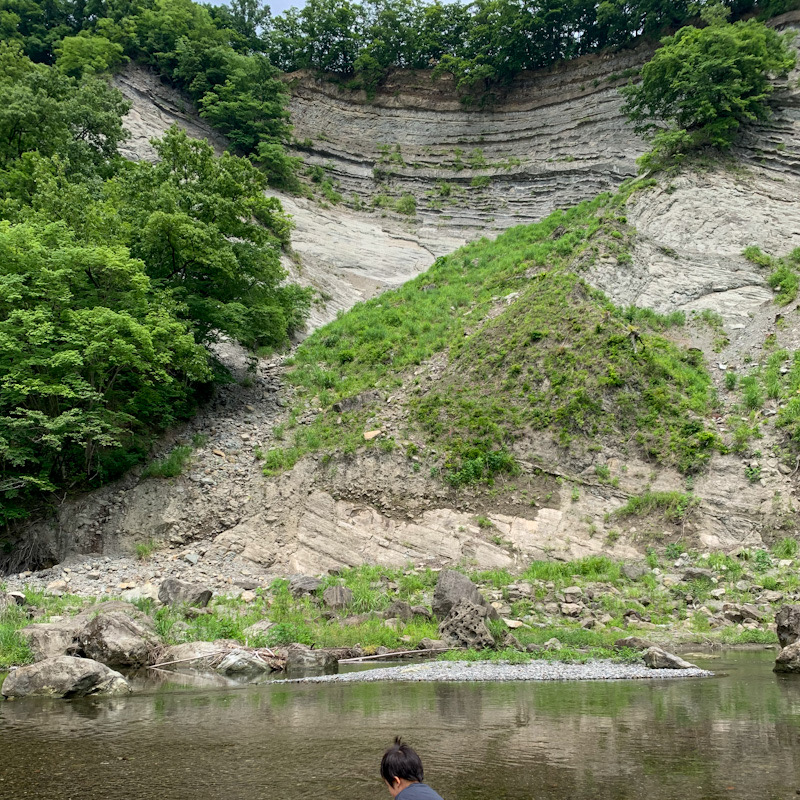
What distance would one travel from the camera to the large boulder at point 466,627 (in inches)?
460

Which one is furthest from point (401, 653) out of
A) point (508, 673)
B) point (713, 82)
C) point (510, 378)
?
point (713, 82)

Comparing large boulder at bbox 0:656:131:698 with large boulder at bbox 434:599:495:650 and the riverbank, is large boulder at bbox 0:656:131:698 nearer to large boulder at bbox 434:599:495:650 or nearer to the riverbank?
the riverbank

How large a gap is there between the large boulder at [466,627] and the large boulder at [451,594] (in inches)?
11.8

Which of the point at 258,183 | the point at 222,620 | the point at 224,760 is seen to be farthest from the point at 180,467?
the point at 224,760

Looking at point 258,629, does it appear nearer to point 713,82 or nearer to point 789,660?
point 789,660

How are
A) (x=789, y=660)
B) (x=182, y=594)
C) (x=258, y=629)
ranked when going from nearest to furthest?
(x=789, y=660)
(x=258, y=629)
(x=182, y=594)

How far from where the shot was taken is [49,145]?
28.8 m

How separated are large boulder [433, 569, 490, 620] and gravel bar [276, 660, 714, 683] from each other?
2.06 meters

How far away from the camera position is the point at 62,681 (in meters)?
9.09

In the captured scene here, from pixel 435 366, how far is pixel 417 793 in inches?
783

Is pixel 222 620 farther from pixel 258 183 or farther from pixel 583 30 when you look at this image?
pixel 583 30

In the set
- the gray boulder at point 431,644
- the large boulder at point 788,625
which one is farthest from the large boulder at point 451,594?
the large boulder at point 788,625

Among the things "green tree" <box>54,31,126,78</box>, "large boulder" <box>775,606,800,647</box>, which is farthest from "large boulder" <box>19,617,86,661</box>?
"green tree" <box>54,31,126,78</box>

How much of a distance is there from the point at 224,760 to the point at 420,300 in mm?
23806
